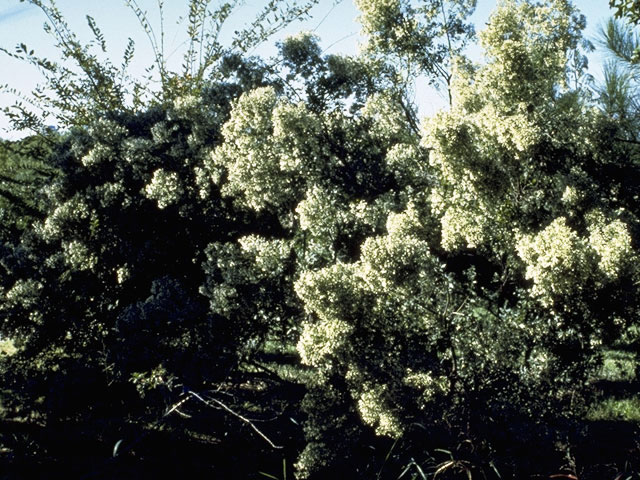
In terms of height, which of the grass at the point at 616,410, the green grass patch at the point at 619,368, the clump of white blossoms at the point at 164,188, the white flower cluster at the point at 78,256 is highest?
the clump of white blossoms at the point at 164,188

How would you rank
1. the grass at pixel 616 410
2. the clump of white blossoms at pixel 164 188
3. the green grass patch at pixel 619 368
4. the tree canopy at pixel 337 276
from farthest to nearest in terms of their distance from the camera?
the green grass patch at pixel 619 368
the grass at pixel 616 410
the clump of white blossoms at pixel 164 188
the tree canopy at pixel 337 276

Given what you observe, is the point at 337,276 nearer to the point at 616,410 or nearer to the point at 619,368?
the point at 616,410

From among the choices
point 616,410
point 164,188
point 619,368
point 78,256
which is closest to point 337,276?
point 164,188

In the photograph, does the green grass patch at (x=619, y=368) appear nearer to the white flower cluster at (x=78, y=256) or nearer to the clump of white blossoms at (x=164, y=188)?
the clump of white blossoms at (x=164, y=188)

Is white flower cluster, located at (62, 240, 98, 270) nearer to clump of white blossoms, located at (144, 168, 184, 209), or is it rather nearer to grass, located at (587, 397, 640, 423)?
clump of white blossoms, located at (144, 168, 184, 209)

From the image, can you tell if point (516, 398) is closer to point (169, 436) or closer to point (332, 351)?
point (332, 351)

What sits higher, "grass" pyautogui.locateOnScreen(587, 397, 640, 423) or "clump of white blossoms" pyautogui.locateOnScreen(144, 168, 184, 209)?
"clump of white blossoms" pyautogui.locateOnScreen(144, 168, 184, 209)

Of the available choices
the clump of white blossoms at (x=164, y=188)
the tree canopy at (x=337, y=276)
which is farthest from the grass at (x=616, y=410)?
the clump of white blossoms at (x=164, y=188)

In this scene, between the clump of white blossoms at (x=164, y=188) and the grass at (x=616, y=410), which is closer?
the clump of white blossoms at (x=164, y=188)

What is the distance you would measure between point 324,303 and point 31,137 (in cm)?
1118

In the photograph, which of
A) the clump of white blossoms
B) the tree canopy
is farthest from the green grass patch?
the clump of white blossoms

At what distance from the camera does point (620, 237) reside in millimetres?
5539

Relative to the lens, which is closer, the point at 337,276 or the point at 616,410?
the point at 337,276

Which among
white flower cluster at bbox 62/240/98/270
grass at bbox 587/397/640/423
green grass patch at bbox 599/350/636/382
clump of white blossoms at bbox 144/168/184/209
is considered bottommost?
grass at bbox 587/397/640/423
